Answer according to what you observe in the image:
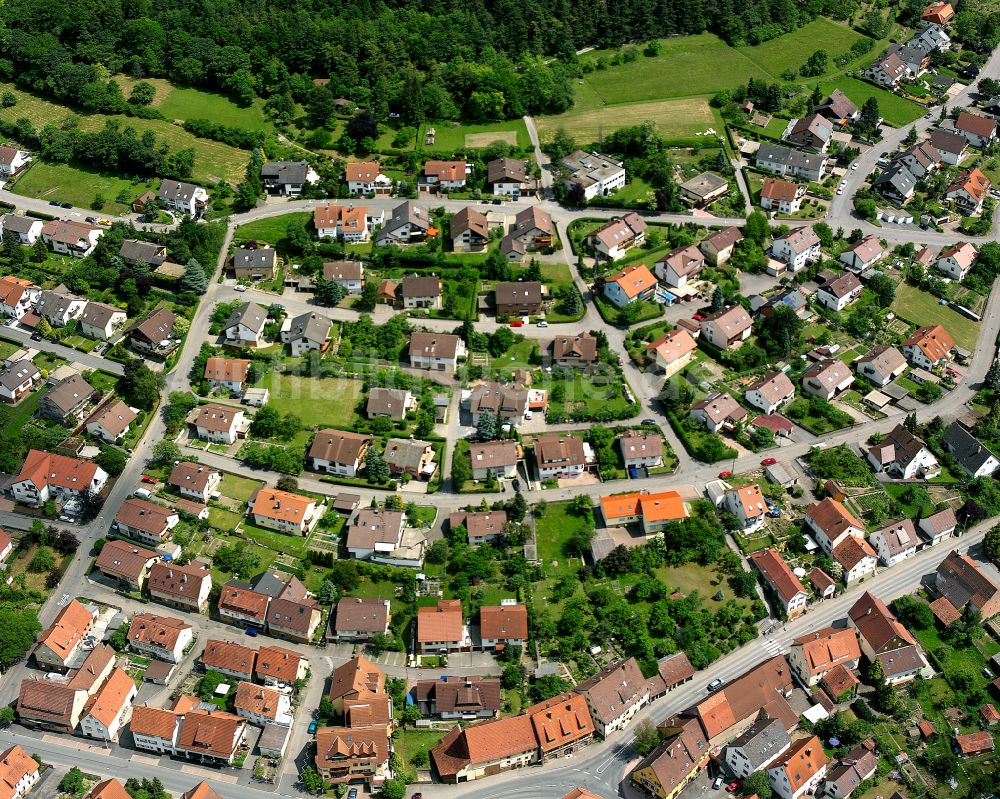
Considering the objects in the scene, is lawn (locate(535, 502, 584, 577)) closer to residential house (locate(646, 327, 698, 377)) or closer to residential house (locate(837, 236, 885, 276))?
residential house (locate(646, 327, 698, 377))

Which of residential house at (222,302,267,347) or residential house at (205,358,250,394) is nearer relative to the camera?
residential house at (205,358,250,394)

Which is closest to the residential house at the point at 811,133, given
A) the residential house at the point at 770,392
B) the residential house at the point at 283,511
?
the residential house at the point at 770,392

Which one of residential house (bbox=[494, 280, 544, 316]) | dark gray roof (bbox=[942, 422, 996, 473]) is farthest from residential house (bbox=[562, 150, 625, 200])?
dark gray roof (bbox=[942, 422, 996, 473])

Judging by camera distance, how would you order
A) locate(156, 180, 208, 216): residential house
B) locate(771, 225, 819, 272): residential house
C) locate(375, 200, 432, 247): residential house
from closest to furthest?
locate(771, 225, 819, 272): residential house < locate(375, 200, 432, 247): residential house < locate(156, 180, 208, 216): residential house

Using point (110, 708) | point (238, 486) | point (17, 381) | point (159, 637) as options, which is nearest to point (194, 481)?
point (238, 486)

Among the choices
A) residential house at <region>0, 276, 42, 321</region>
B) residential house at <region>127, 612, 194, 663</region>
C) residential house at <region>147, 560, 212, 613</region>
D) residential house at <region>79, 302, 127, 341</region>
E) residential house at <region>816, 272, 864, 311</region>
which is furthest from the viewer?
residential house at <region>816, 272, 864, 311</region>

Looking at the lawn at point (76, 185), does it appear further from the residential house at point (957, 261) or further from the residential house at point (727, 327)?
the residential house at point (957, 261)

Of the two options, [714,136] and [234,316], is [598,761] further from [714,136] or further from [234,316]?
[714,136]
